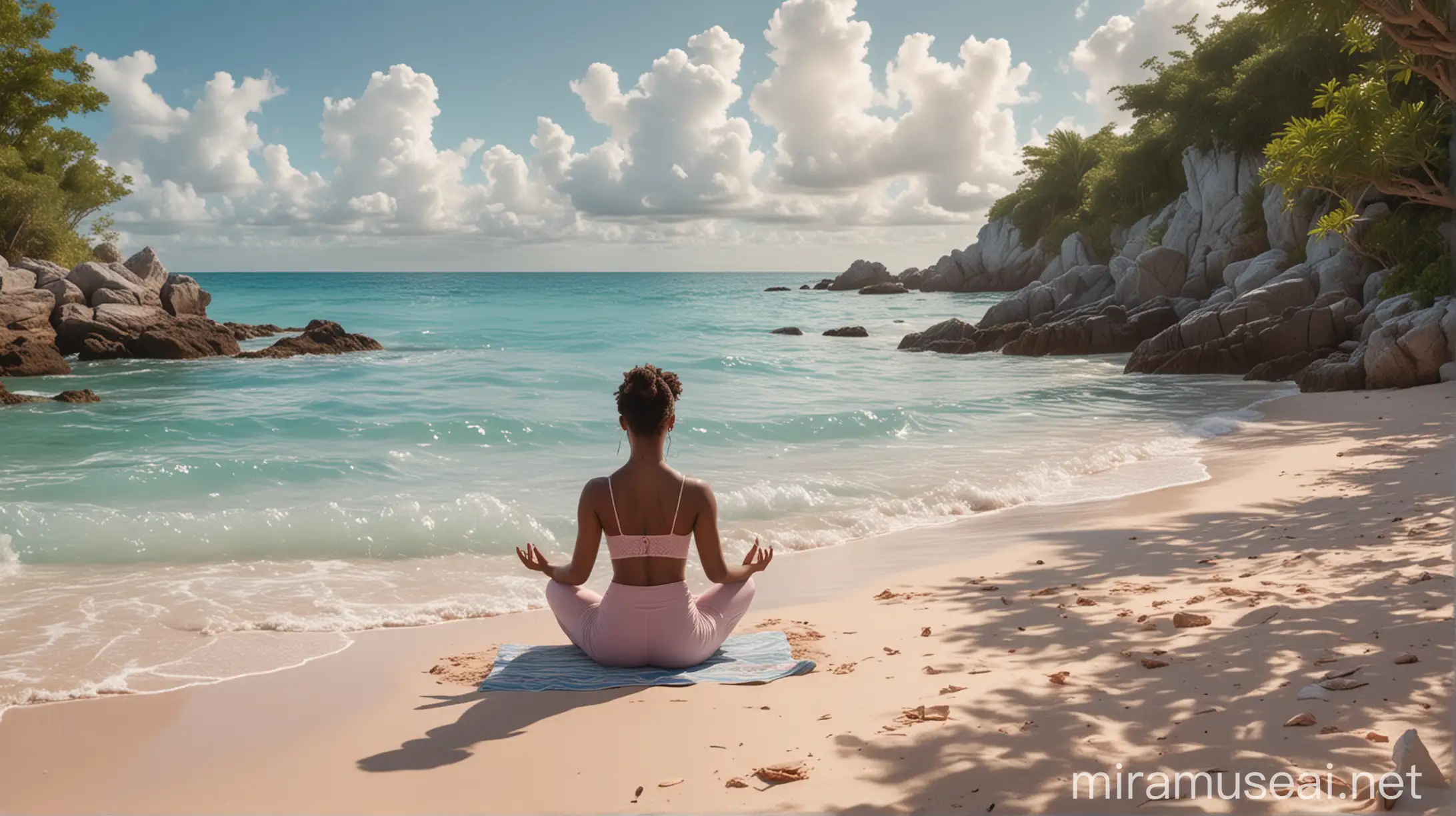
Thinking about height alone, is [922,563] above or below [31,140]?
below

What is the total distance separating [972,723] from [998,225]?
236 ft

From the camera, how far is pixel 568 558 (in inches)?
350

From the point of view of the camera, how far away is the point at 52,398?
1984cm

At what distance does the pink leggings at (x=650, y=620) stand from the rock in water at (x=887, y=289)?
79089 mm

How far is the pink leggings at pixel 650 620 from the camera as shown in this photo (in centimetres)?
505

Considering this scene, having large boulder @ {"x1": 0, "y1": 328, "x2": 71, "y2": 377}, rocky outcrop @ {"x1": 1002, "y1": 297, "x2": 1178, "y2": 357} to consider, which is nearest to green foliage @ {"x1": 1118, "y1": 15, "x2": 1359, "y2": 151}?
rocky outcrop @ {"x1": 1002, "y1": 297, "x2": 1178, "y2": 357}

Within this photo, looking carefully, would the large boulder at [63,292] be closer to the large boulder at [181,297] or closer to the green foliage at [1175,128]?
the large boulder at [181,297]

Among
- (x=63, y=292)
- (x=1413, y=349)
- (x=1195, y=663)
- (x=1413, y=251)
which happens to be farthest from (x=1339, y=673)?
(x=63, y=292)

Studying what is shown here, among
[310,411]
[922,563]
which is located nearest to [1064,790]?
[922,563]

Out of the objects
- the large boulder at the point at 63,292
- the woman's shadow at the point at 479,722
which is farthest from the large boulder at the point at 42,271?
the woman's shadow at the point at 479,722

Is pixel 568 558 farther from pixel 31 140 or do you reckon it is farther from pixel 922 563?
pixel 31 140

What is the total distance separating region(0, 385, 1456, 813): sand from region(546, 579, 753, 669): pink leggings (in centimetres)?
33

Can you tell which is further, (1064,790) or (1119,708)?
(1119,708)

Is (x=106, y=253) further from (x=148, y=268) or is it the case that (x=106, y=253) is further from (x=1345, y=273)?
(x=1345, y=273)
